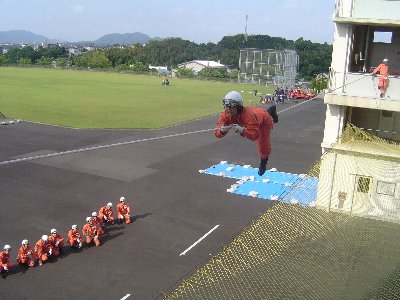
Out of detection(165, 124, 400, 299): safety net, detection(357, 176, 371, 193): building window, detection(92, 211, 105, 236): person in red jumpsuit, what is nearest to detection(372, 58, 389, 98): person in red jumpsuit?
detection(165, 124, 400, 299): safety net

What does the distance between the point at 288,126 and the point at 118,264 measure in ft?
80.0

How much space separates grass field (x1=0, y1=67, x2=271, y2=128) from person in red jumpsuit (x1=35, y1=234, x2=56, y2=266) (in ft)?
58.3

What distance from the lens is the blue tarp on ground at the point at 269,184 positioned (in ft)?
49.6

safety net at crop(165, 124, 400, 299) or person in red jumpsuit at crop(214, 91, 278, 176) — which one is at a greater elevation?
person in red jumpsuit at crop(214, 91, 278, 176)

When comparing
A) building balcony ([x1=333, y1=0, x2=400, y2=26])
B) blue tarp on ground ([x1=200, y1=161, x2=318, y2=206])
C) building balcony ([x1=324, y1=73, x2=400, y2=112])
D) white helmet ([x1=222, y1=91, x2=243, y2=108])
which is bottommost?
blue tarp on ground ([x1=200, y1=161, x2=318, y2=206])

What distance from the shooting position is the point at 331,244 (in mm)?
9508

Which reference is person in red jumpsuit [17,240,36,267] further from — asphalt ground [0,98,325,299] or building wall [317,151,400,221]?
building wall [317,151,400,221]

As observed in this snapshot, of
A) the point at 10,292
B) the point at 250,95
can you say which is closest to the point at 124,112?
the point at 250,95

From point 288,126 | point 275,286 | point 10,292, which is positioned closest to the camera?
point 275,286

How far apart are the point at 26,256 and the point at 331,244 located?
6.93 m

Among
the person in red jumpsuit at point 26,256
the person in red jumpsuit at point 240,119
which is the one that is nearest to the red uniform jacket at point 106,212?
the person in red jumpsuit at point 26,256

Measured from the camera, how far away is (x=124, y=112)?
3444 centimetres

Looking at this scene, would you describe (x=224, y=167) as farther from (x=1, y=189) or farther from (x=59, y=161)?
(x=1, y=189)

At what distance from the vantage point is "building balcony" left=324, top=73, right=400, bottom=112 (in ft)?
41.7
